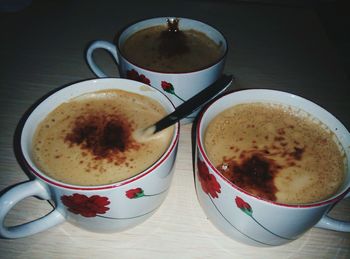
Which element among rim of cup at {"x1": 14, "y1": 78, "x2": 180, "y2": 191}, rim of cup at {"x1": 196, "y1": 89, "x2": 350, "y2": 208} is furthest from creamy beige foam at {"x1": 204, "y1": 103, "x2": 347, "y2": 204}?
rim of cup at {"x1": 14, "y1": 78, "x2": 180, "y2": 191}

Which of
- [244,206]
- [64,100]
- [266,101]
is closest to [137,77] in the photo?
[64,100]

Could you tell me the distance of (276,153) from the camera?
0.80 meters

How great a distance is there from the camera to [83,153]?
78cm

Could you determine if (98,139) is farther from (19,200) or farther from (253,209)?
(253,209)

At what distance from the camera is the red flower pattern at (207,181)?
644 mm

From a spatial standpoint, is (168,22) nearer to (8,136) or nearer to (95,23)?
(95,23)

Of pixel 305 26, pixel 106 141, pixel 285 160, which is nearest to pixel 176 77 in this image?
pixel 106 141

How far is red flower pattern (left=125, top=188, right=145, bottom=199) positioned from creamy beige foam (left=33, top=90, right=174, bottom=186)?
0.08 meters

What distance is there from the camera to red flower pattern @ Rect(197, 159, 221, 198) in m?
0.64

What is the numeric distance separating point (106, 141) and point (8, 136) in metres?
0.39

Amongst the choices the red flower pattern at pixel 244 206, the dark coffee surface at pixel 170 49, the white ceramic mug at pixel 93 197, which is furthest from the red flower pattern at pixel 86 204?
the dark coffee surface at pixel 170 49

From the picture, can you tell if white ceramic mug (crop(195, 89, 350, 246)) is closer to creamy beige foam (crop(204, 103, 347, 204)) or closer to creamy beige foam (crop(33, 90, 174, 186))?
creamy beige foam (crop(204, 103, 347, 204))

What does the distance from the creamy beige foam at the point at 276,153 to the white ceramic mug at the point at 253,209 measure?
4 cm

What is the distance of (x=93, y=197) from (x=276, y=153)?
0.46 meters
